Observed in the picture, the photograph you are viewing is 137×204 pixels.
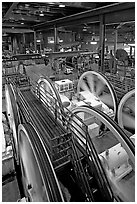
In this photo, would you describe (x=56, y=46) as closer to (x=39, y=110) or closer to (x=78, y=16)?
(x=78, y=16)

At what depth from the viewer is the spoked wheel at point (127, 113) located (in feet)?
11.0

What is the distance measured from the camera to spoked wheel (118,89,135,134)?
336 cm

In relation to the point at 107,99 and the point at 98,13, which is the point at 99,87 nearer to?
the point at 107,99

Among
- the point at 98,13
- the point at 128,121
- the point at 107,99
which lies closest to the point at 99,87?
the point at 107,99

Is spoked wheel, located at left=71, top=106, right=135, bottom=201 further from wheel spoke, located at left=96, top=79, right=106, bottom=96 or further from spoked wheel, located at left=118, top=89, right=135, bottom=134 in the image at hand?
wheel spoke, located at left=96, top=79, right=106, bottom=96

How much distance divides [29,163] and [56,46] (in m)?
6.71

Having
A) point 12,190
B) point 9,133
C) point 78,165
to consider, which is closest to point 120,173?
point 78,165

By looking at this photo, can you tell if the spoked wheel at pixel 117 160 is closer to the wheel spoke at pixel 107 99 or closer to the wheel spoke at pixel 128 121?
the wheel spoke at pixel 128 121

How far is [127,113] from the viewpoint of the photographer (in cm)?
353

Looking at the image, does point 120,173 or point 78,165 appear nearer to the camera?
point 78,165

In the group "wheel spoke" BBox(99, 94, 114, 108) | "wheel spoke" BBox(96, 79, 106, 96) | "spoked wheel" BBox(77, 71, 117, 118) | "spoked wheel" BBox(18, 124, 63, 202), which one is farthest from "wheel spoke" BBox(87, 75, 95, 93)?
"spoked wheel" BBox(18, 124, 63, 202)

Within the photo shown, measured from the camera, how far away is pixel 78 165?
65.2 inches

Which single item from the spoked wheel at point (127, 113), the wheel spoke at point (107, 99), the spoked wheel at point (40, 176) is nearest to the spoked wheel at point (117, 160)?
the spoked wheel at point (40, 176)

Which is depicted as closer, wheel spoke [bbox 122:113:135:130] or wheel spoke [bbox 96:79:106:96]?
wheel spoke [bbox 122:113:135:130]
